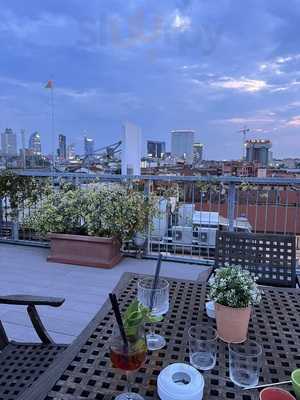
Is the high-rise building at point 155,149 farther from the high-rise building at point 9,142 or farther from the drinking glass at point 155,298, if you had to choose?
the drinking glass at point 155,298

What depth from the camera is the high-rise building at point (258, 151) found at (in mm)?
6824

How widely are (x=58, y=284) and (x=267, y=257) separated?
7.85 feet

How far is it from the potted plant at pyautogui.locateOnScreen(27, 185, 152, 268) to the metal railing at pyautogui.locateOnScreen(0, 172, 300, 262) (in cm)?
25

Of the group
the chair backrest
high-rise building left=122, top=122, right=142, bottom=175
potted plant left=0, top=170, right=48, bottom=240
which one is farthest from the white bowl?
high-rise building left=122, top=122, right=142, bottom=175

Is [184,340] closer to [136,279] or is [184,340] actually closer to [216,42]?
[136,279]

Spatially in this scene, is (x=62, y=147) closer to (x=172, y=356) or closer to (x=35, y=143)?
(x=35, y=143)

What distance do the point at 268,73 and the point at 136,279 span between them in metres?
11.1

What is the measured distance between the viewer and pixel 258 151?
23.5 ft

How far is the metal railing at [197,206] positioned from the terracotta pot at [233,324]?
2870 mm

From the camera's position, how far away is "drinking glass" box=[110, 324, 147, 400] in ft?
2.78

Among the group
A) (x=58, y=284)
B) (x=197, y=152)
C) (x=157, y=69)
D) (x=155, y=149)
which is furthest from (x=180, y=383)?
(x=157, y=69)

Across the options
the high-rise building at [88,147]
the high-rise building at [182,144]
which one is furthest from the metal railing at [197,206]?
the high-rise building at [88,147]

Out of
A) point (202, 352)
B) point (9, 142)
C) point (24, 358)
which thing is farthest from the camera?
point (9, 142)

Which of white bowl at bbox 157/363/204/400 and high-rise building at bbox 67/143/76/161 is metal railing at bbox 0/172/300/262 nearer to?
white bowl at bbox 157/363/204/400
